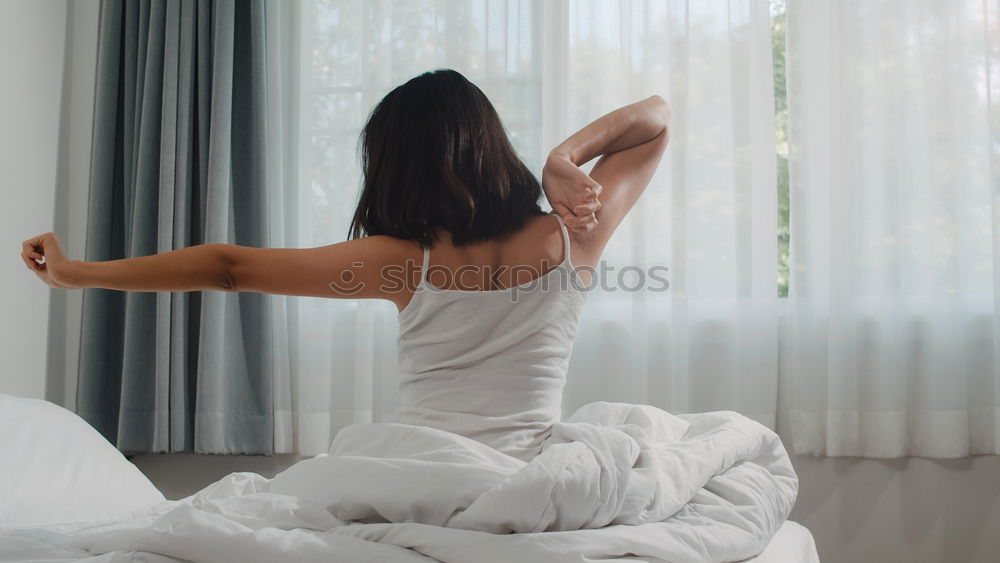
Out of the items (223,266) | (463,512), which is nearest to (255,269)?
(223,266)

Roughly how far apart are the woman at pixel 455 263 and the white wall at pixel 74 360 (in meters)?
1.48

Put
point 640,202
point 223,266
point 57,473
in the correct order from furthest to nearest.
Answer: point 640,202
point 57,473
point 223,266

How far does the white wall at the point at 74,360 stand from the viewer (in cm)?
223

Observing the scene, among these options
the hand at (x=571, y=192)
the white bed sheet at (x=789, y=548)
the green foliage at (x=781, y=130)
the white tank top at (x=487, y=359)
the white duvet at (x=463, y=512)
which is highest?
the green foliage at (x=781, y=130)

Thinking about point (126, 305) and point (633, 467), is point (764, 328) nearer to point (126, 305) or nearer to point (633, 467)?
point (633, 467)

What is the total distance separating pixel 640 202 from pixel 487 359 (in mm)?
1409

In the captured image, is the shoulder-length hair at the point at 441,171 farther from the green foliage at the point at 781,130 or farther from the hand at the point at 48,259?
the green foliage at the point at 781,130

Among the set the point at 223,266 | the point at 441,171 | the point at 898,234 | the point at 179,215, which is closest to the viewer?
the point at 223,266

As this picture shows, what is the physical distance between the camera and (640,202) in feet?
7.80

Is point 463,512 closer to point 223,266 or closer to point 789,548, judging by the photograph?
point 223,266

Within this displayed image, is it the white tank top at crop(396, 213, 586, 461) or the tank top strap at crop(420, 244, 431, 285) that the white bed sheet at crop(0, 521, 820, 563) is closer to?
the white tank top at crop(396, 213, 586, 461)

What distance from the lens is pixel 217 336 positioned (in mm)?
2510

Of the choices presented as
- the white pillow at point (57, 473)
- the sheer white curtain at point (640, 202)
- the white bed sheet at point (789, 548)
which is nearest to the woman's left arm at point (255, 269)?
the white pillow at point (57, 473)

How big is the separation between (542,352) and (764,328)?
1.39m
